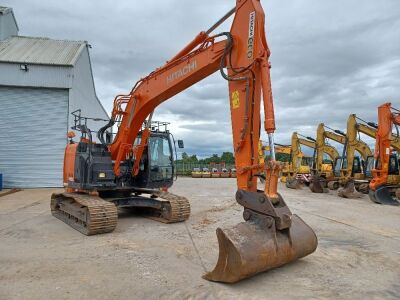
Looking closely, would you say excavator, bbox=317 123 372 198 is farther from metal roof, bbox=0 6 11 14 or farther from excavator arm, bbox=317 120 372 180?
metal roof, bbox=0 6 11 14

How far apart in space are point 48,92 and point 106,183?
12548 mm

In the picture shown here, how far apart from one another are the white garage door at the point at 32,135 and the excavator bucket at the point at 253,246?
1627cm

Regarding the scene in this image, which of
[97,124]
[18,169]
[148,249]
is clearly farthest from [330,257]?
[97,124]

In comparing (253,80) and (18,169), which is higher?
(253,80)

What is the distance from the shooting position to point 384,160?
1484 cm

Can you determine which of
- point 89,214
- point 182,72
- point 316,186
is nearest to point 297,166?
point 316,186

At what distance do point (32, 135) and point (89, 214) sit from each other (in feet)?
43.9

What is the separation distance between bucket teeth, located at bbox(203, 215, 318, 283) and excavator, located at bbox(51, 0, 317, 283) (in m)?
0.01

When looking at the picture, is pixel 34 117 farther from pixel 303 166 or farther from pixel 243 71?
pixel 303 166

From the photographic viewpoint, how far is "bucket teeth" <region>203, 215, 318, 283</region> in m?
4.39

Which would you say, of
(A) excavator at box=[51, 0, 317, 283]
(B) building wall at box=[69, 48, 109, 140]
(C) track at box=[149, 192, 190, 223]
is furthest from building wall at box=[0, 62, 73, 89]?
(C) track at box=[149, 192, 190, 223]

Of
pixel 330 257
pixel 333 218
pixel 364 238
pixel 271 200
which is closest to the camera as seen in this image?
pixel 271 200

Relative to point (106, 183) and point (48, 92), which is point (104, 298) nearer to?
point (106, 183)

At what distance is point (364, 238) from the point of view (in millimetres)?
7465
